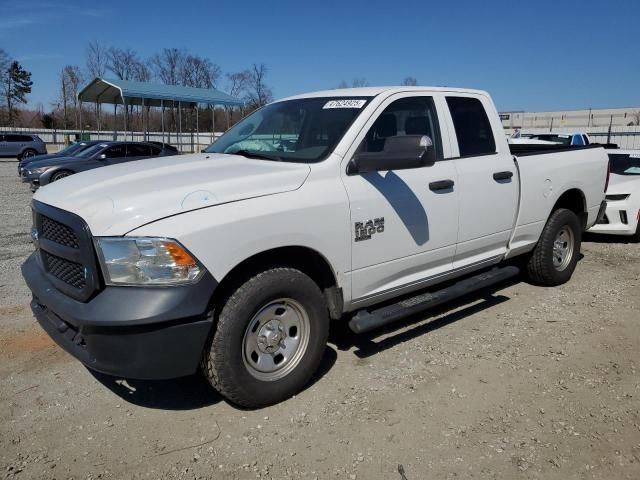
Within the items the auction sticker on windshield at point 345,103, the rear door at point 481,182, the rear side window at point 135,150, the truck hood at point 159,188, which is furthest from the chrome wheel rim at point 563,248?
the rear side window at point 135,150

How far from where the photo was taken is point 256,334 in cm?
320

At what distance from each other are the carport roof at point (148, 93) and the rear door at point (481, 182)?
23.4 metres

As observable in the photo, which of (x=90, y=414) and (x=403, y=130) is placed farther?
(x=403, y=130)

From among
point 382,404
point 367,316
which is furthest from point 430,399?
point 367,316

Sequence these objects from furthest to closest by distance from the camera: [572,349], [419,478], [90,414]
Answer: [572,349] → [90,414] → [419,478]

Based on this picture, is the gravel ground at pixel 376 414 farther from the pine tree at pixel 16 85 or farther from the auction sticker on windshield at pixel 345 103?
the pine tree at pixel 16 85

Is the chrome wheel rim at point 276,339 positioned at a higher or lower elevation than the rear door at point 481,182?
lower

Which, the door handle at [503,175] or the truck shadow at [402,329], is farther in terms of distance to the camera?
the door handle at [503,175]

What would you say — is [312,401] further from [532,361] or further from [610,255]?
[610,255]

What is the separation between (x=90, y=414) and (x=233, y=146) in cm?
229

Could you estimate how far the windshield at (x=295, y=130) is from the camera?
369cm

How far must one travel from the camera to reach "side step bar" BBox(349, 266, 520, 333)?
3621 millimetres

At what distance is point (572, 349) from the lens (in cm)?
423

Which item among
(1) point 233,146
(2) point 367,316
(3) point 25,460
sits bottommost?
(3) point 25,460
